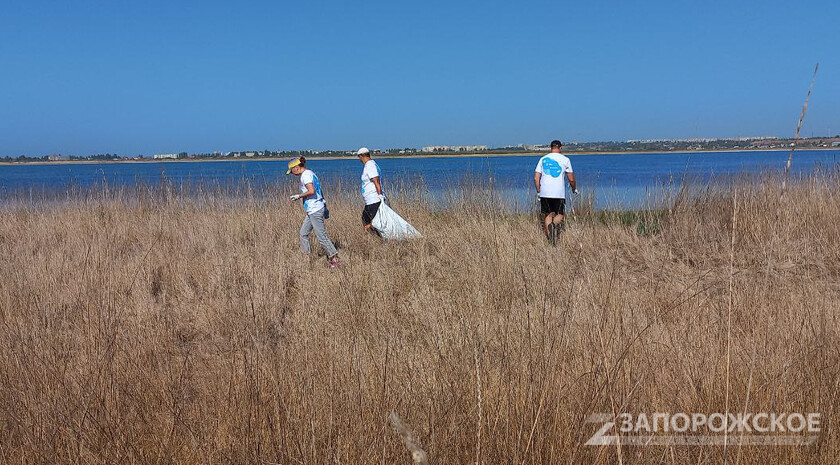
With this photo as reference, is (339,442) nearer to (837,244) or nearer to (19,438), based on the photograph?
(19,438)

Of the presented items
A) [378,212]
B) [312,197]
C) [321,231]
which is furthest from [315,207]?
[378,212]

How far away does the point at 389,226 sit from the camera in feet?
26.3

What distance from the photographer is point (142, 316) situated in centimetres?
475

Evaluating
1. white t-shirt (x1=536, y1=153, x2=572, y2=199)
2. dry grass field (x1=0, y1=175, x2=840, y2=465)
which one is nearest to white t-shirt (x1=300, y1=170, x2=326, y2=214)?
dry grass field (x1=0, y1=175, x2=840, y2=465)

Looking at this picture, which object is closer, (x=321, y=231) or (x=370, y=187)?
(x=321, y=231)

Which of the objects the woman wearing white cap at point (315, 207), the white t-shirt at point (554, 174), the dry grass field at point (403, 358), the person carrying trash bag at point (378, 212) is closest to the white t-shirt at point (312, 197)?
the woman wearing white cap at point (315, 207)

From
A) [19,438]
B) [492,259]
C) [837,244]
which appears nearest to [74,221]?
[492,259]

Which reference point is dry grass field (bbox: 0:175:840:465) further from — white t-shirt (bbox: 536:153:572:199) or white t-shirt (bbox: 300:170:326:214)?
white t-shirt (bbox: 536:153:572:199)

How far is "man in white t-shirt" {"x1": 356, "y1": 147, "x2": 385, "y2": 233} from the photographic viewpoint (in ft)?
26.4

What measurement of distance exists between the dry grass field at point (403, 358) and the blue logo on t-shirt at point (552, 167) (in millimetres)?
1728

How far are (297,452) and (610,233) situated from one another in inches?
260

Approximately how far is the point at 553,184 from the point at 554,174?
0.14m

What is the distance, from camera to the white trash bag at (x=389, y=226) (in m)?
8.00

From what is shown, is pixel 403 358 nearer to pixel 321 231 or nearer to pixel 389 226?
pixel 321 231
